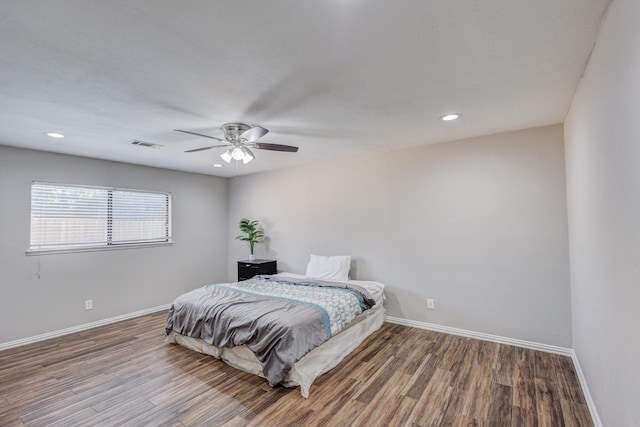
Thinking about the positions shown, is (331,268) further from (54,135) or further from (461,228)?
(54,135)

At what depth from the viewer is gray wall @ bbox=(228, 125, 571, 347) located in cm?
320

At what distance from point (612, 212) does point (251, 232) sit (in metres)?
4.89

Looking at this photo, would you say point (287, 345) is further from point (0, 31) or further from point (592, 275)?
point (0, 31)

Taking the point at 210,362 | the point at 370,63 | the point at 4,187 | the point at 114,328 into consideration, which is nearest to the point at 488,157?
the point at 370,63

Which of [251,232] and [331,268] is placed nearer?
[331,268]

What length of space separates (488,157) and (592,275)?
1.83m

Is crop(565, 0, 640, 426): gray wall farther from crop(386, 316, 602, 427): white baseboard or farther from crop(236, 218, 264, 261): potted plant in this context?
crop(236, 218, 264, 261): potted plant

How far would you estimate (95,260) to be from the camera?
430cm

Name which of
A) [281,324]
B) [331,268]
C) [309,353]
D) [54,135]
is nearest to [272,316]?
[281,324]

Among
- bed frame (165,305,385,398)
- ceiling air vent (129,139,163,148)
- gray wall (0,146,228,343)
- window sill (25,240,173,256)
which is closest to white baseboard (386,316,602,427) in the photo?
bed frame (165,305,385,398)

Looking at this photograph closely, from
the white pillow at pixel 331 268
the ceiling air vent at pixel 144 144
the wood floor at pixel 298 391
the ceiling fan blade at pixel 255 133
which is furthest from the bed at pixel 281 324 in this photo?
the ceiling air vent at pixel 144 144

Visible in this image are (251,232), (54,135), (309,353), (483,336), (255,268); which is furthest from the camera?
(251,232)

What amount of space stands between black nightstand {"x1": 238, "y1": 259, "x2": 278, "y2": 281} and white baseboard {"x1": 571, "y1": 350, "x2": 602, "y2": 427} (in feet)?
13.8

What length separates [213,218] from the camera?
6004mm
